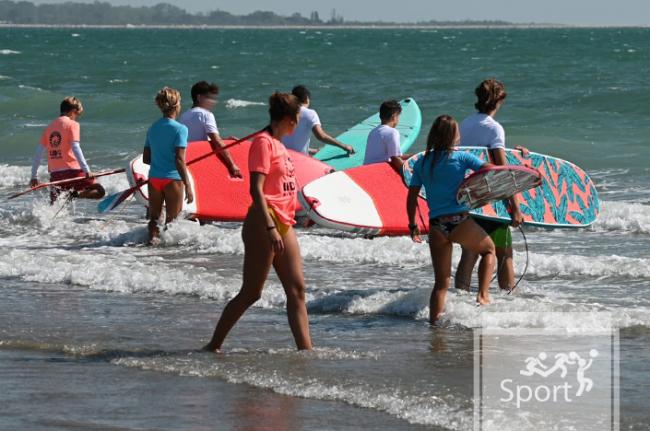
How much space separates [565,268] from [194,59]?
58540 mm

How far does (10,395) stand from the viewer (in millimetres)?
5789

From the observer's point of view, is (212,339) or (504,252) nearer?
(212,339)

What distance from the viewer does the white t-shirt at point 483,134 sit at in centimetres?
777

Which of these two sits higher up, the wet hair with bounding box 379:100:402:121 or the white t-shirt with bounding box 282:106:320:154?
the wet hair with bounding box 379:100:402:121

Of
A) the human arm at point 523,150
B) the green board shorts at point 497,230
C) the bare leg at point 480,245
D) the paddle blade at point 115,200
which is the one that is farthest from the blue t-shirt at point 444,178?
the paddle blade at point 115,200

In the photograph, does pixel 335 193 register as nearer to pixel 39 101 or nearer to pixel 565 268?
pixel 565 268

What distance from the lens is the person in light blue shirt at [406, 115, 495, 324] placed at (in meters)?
6.97

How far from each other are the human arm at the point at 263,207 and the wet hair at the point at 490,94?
2167 mm

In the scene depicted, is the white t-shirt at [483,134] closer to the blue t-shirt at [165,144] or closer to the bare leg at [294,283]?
the bare leg at [294,283]

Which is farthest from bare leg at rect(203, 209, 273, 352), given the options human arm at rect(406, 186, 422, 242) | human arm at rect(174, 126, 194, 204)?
human arm at rect(174, 126, 194, 204)

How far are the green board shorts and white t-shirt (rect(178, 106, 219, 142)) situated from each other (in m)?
3.80

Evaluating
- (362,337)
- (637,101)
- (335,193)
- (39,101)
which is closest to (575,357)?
(362,337)

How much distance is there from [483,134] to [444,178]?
0.91 metres

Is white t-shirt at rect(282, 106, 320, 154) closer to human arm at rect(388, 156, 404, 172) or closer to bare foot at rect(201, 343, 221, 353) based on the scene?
human arm at rect(388, 156, 404, 172)
